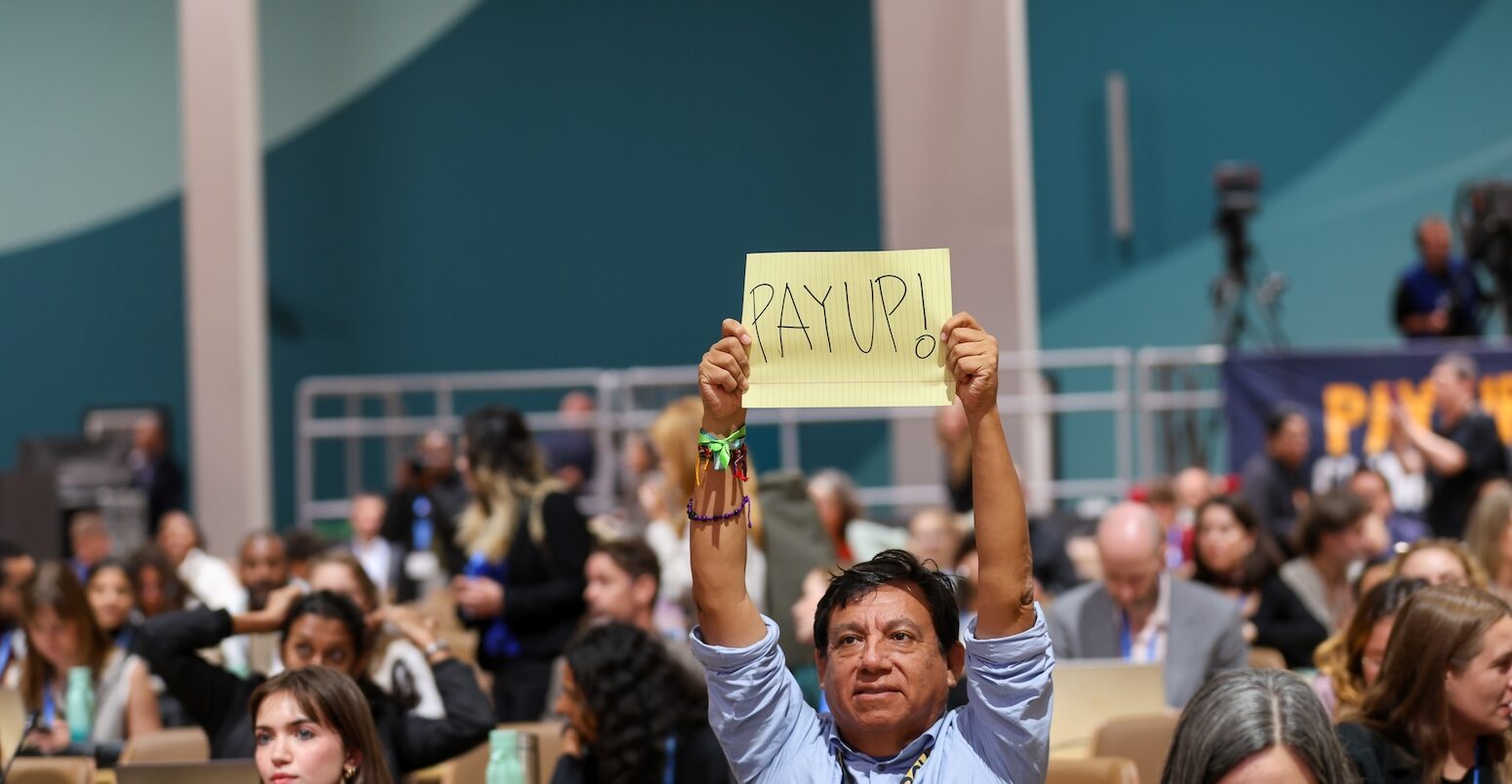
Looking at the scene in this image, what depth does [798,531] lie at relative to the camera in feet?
18.5

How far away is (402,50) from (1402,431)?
9008 mm

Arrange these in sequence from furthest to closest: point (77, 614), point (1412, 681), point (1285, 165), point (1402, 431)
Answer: point (1285, 165) → point (1402, 431) → point (77, 614) → point (1412, 681)

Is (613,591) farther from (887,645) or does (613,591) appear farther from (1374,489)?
(1374,489)

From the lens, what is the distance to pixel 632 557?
16.6 feet

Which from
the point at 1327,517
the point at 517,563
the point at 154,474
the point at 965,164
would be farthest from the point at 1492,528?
the point at 154,474

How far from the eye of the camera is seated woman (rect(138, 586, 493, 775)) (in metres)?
3.97

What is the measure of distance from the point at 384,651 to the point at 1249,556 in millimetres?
3131

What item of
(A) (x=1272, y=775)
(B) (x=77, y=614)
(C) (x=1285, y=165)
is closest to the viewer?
(A) (x=1272, y=775)

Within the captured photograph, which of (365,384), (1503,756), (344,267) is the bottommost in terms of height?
(1503,756)

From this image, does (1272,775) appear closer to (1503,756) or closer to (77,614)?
(1503,756)

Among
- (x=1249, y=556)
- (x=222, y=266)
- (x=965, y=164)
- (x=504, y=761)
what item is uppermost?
(x=965, y=164)

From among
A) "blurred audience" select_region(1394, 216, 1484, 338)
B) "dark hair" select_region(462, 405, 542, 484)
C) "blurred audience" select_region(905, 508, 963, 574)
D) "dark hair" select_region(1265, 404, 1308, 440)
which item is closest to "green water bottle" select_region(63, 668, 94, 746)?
"dark hair" select_region(462, 405, 542, 484)

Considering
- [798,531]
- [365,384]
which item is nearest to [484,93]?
[365,384]

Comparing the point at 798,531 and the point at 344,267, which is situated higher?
the point at 344,267
